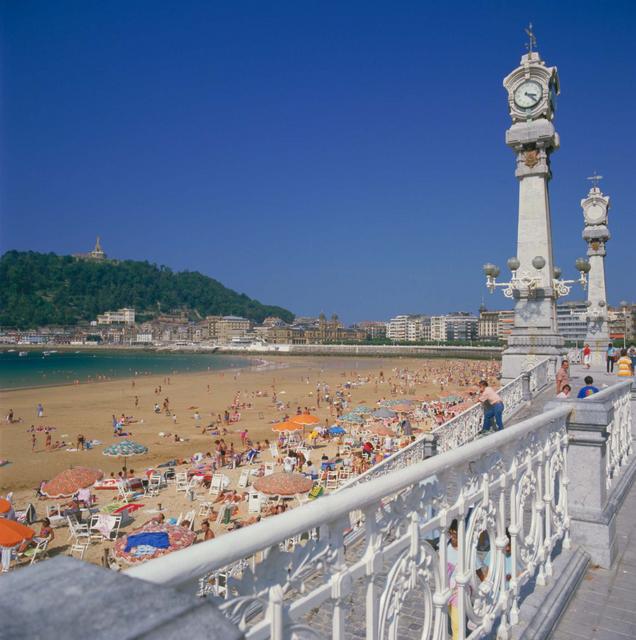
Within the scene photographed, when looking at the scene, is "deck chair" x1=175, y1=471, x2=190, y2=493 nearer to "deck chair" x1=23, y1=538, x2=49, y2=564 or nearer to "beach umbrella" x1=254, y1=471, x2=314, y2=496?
"beach umbrella" x1=254, y1=471, x2=314, y2=496

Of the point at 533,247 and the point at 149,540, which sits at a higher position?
the point at 533,247

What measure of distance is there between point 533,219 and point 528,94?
4331mm

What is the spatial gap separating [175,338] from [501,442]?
169 metres

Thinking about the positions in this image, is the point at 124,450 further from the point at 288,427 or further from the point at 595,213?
the point at 595,213

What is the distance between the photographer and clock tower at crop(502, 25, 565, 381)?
17.4 metres

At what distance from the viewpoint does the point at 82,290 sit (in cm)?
19838

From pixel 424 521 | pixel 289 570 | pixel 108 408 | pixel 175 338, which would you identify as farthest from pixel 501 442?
pixel 175 338

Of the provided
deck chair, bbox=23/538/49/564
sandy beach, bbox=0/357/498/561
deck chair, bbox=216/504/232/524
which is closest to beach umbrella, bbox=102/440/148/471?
sandy beach, bbox=0/357/498/561

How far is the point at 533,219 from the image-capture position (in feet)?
57.9

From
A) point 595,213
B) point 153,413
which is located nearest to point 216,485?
point 153,413

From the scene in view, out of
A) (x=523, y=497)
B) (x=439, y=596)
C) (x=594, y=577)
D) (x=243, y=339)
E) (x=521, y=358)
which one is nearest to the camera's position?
(x=439, y=596)

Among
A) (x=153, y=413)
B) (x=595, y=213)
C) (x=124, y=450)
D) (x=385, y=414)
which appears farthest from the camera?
(x=153, y=413)

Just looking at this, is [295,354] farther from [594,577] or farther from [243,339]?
[594,577]

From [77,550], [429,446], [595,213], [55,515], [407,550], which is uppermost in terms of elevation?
[595,213]
